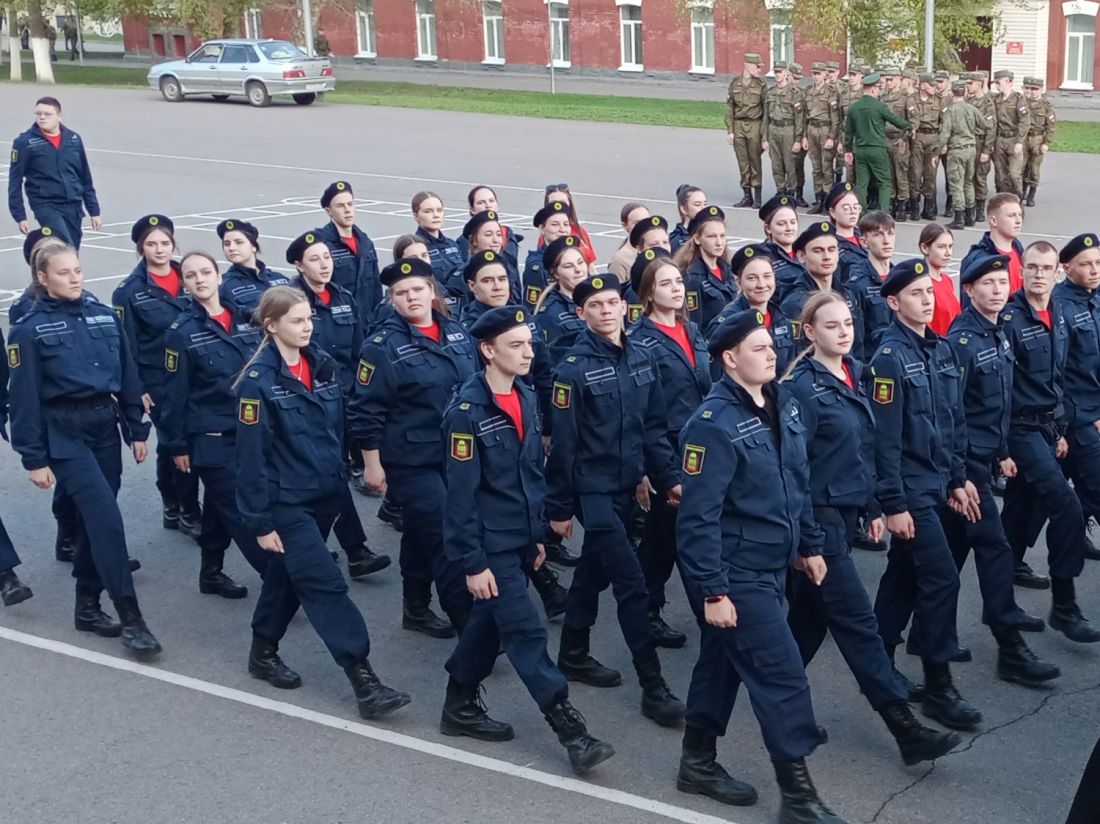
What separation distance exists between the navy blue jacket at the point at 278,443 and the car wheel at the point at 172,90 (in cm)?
3551

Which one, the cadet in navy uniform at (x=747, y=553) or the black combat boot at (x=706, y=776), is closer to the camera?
the cadet in navy uniform at (x=747, y=553)

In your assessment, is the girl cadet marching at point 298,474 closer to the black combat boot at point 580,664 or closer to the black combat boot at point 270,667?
the black combat boot at point 270,667

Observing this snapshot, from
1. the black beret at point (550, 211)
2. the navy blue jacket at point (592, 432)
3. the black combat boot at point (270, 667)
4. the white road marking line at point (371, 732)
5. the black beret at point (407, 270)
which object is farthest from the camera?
the black beret at point (550, 211)

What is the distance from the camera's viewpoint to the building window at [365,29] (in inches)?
2109

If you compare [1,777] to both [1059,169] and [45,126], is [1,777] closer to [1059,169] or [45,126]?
[45,126]

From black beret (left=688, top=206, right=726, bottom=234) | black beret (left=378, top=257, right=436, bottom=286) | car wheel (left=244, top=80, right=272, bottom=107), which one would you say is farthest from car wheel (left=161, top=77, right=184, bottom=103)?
black beret (left=378, top=257, right=436, bottom=286)

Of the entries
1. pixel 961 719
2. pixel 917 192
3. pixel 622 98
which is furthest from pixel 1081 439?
pixel 622 98

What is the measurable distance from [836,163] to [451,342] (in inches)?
654

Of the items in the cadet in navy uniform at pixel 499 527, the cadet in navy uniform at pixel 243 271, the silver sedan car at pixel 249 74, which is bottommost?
the cadet in navy uniform at pixel 499 527

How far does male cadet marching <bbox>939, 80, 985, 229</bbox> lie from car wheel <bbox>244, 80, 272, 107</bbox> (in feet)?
72.2

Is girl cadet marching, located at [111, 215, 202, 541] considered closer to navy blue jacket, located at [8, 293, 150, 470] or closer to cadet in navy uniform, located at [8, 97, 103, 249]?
navy blue jacket, located at [8, 293, 150, 470]

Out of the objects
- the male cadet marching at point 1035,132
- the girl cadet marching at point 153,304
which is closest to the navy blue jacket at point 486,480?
the girl cadet marching at point 153,304

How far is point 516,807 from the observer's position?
673 centimetres

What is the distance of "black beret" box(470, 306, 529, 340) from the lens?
7.22 m
